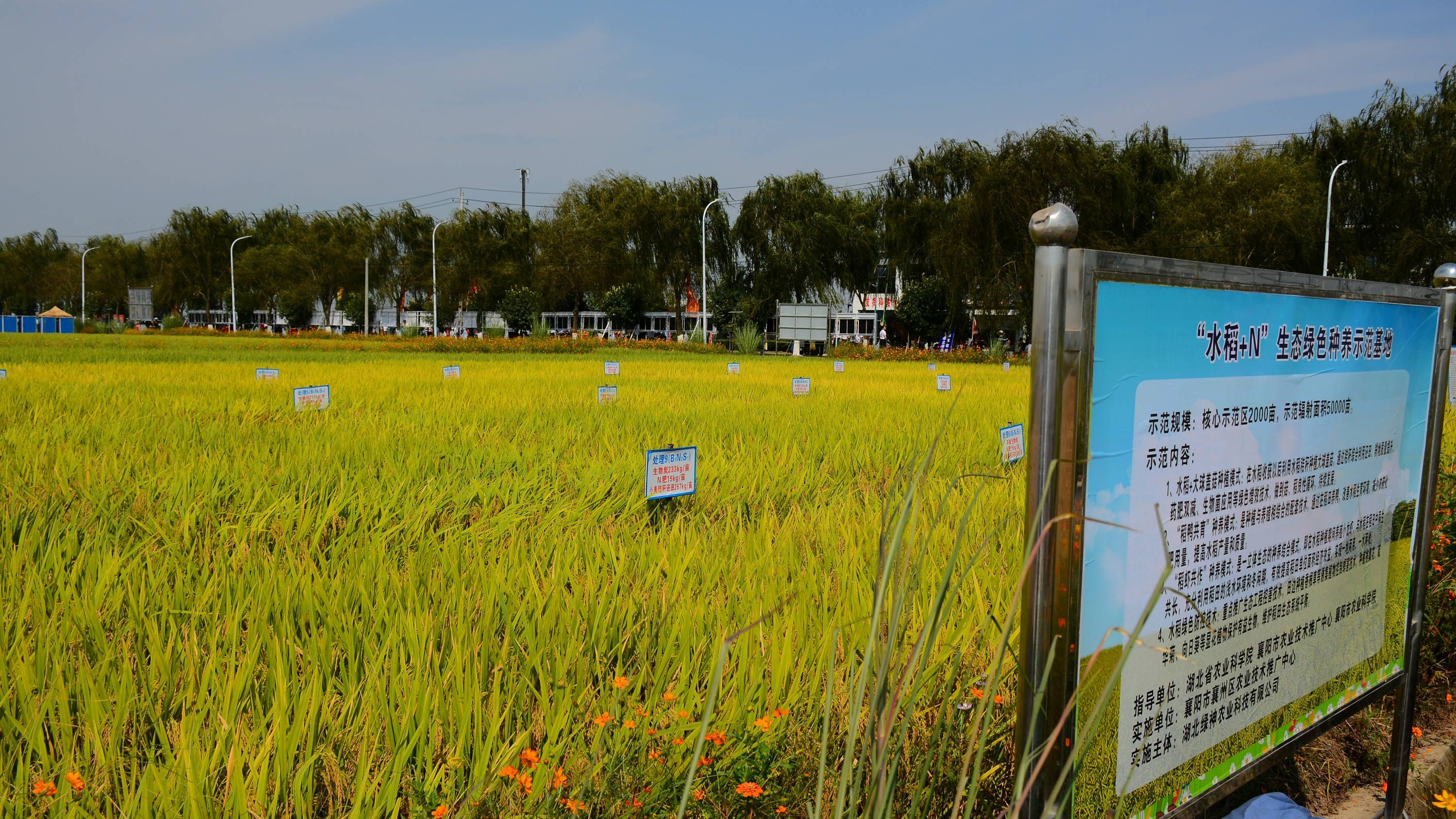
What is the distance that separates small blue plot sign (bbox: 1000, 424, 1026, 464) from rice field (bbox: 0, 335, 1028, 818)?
0.40ft

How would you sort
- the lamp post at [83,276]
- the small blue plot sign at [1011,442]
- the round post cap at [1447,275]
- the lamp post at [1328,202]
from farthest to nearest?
the lamp post at [83,276]
the lamp post at [1328,202]
the small blue plot sign at [1011,442]
the round post cap at [1447,275]

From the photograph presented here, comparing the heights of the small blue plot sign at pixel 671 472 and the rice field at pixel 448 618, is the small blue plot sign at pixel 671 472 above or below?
above

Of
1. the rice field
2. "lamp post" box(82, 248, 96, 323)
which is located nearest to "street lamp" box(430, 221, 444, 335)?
"lamp post" box(82, 248, 96, 323)

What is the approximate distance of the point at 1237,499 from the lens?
53.2 inches

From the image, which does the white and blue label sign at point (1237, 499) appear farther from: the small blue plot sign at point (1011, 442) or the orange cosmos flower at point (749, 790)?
the small blue plot sign at point (1011, 442)

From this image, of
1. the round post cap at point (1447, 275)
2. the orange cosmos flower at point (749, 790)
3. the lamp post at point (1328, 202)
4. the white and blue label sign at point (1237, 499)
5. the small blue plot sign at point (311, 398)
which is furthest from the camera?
the lamp post at point (1328, 202)

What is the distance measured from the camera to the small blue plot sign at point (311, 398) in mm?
6109

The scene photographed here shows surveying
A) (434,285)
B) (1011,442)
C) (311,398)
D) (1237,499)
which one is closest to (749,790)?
(1237,499)

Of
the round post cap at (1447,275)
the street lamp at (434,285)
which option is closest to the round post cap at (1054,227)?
the round post cap at (1447,275)

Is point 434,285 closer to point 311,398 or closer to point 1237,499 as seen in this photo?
point 311,398

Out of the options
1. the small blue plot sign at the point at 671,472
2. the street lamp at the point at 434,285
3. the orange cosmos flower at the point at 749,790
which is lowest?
the orange cosmos flower at the point at 749,790

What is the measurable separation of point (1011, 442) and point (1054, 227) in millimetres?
3419

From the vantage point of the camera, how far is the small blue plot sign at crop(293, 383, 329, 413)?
6.11m

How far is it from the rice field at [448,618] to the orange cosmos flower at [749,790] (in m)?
0.06
